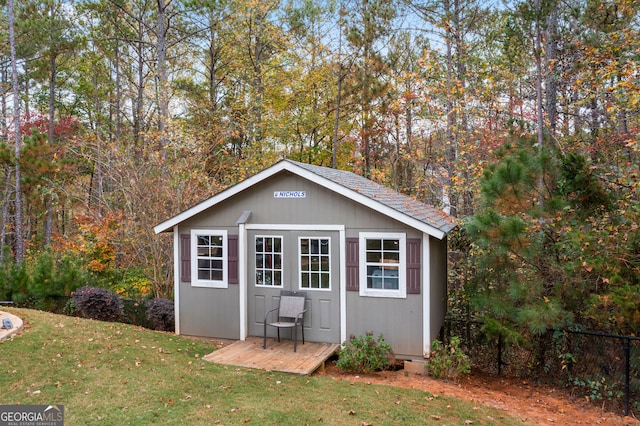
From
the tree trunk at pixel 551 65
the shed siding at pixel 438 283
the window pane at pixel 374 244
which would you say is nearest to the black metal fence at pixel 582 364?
the shed siding at pixel 438 283

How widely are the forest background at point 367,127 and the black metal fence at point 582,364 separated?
0.95ft

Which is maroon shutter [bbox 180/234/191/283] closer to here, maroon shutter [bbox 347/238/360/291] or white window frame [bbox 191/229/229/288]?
white window frame [bbox 191/229/229/288]

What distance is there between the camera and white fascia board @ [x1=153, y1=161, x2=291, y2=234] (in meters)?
8.09

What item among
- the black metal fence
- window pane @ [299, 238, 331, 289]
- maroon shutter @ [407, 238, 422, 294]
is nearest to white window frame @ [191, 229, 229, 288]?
window pane @ [299, 238, 331, 289]

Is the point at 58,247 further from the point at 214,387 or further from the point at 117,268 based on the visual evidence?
the point at 214,387

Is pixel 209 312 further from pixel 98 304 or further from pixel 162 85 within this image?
pixel 162 85

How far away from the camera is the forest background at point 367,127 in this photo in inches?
256

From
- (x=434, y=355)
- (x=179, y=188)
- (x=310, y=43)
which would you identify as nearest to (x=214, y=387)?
(x=434, y=355)

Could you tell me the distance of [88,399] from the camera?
529cm

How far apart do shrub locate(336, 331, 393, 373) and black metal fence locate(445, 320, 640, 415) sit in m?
1.72

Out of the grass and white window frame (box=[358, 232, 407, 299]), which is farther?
white window frame (box=[358, 232, 407, 299])

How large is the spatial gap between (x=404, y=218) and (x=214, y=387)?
3.80 m

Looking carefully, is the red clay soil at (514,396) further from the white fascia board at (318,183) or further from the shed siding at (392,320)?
the white fascia board at (318,183)

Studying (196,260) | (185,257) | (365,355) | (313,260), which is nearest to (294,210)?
(313,260)
